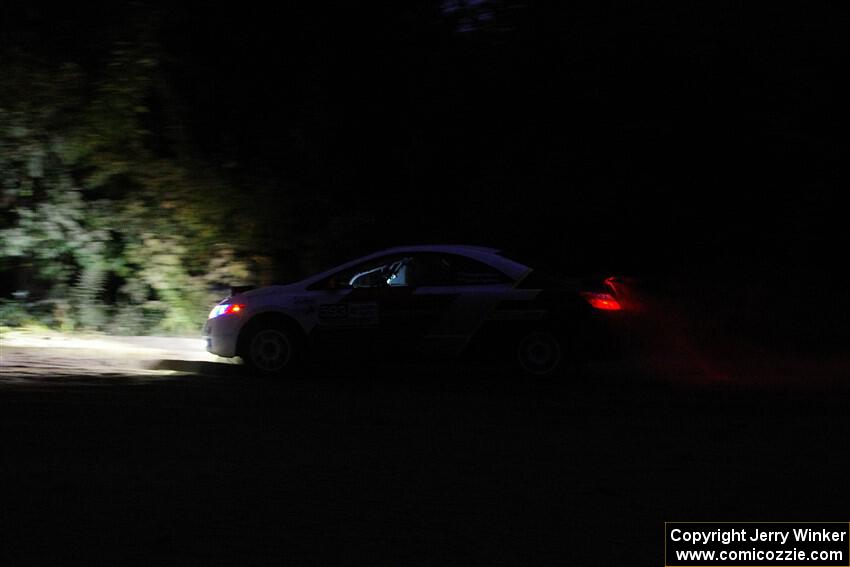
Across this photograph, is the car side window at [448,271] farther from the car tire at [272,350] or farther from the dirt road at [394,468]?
the car tire at [272,350]

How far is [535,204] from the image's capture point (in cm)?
1381

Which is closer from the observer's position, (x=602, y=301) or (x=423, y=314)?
(x=602, y=301)

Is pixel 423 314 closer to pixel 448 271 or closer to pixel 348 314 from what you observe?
pixel 448 271

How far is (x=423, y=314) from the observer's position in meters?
10.1

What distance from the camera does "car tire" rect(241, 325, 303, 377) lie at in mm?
10375

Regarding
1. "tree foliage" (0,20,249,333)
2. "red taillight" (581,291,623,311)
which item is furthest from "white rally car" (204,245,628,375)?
"tree foliage" (0,20,249,333)

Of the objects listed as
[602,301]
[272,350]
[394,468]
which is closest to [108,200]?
[272,350]

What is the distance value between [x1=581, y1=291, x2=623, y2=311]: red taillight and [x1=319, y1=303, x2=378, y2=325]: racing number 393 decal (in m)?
2.26

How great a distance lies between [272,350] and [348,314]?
0.95m

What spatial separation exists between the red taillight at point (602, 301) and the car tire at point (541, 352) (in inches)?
20.7

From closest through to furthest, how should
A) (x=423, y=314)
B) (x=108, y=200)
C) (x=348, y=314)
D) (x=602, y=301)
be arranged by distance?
(x=602, y=301) < (x=423, y=314) < (x=348, y=314) < (x=108, y=200)

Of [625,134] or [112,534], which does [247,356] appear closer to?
[112,534]

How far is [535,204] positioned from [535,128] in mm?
1608

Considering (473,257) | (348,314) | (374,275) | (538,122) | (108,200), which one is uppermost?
(538,122)
